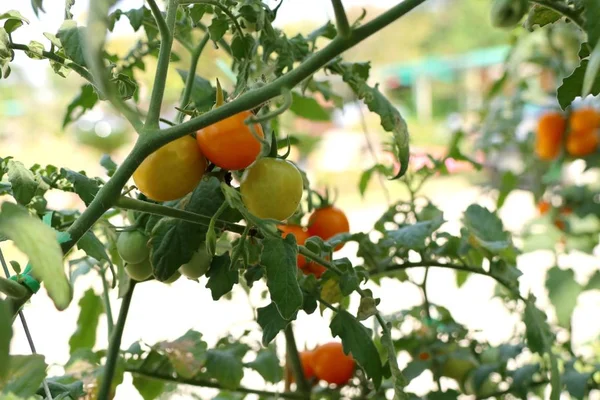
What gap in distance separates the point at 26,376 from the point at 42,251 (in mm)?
76

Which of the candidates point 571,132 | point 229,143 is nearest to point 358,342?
point 229,143

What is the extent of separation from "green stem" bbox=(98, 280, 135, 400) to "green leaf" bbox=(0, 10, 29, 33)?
0.19 meters

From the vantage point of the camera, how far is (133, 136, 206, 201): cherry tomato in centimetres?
40

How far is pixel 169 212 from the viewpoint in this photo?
0.40m

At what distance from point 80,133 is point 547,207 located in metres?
4.48

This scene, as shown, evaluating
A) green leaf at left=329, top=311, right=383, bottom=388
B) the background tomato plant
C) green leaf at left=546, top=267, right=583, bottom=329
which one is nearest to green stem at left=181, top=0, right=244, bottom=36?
the background tomato plant

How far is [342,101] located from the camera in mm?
701

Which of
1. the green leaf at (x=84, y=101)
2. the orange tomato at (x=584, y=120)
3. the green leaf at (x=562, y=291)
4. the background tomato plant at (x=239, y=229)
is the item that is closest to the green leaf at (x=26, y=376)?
the background tomato plant at (x=239, y=229)

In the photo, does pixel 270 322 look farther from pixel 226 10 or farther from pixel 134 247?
pixel 226 10

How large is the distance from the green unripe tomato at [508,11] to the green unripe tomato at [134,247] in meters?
0.25

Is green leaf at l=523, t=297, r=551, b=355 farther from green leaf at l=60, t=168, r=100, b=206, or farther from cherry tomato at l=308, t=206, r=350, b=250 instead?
green leaf at l=60, t=168, r=100, b=206

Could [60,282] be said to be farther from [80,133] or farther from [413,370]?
[80,133]

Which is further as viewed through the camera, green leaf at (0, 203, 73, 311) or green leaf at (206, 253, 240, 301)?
green leaf at (206, 253, 240, 301)

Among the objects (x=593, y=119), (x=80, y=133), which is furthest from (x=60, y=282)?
(x=80, y=133)
